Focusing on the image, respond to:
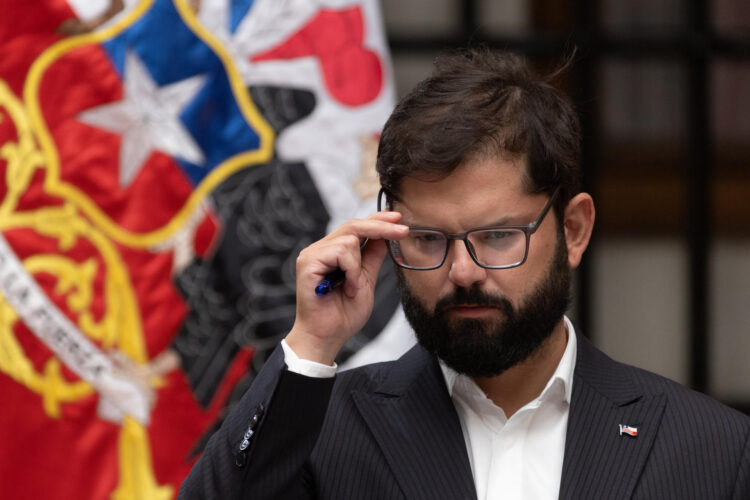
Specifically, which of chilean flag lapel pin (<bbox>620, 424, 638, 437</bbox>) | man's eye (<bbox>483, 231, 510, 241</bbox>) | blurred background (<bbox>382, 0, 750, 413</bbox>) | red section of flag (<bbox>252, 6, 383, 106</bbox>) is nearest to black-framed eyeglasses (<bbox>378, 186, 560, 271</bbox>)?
Answer: man's eye (<bbox>483, 231, 510, 241</bbox>)

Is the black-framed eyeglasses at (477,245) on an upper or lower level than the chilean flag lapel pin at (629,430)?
upper

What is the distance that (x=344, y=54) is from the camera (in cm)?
385

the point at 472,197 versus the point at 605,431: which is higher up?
the point at 472,197

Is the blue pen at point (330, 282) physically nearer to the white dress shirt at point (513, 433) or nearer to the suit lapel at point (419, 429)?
the white dress shirt at point (513, 433)

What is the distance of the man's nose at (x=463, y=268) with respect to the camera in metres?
1.98

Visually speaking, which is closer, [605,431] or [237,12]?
[605,431]

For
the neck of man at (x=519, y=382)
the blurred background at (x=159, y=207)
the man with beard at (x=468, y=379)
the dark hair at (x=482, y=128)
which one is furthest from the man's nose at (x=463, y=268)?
the blurred background at (x=159, y=207)

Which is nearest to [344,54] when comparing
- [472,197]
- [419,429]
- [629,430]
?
[472,197]

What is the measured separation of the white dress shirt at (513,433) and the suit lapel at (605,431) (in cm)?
4

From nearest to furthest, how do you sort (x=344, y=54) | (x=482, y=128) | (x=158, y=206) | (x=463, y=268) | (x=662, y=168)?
1. (x=463, y=268)
2. (x=482, y=128)
3. (x=158, y=206)
4. (x=344, y=54)
5. (x=662, y=168)

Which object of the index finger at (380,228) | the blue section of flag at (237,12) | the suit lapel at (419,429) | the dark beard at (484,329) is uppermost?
the blue section of flag at (237,12)

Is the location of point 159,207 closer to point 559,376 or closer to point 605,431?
point 559,376

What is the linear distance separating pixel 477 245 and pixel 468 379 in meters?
0.33

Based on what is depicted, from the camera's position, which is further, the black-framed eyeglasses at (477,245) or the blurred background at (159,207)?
the blurred background at (159,207)
